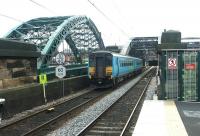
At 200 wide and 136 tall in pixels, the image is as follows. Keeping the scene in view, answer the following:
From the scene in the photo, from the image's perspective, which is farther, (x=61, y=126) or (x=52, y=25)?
(x=52, y=25)

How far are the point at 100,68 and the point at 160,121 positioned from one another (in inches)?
704

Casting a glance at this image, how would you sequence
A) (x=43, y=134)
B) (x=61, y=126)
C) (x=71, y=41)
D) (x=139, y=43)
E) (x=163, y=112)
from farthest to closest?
(x=139, y=43) < (x=71, y=41) < (x=163, y=112) < (x=61, y=126) < (x=43, y=134)

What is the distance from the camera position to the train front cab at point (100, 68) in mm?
30500

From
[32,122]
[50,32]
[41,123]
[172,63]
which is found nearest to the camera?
[41,123]

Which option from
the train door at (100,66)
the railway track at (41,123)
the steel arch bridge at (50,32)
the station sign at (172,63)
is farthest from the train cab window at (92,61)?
the steel arch bridge at (50,32)

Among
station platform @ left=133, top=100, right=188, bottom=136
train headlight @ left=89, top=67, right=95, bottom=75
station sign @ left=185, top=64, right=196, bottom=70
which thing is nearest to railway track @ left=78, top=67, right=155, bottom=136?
station platform @ left=133, top=100, right=188, bottom=136

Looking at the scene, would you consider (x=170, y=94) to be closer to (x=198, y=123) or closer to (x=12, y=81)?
(x=198, y=123)

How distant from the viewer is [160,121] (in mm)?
13117

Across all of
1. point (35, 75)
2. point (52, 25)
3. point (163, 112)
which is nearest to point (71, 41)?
point (52, 25)

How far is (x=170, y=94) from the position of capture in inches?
718

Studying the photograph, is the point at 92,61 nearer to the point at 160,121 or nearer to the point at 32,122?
the point at 32,122

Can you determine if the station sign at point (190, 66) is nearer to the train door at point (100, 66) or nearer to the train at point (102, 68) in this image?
the train at point (102, 68)

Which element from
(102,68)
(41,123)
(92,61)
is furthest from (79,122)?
(92,61)

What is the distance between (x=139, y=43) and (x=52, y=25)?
45402 millimetres
